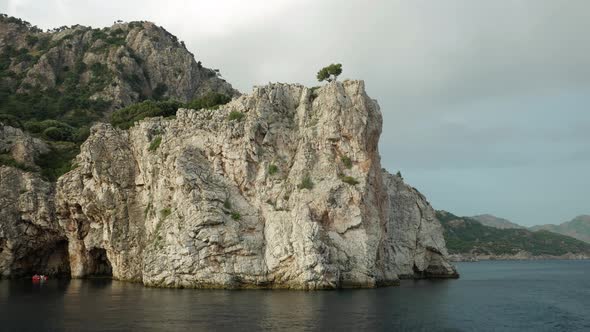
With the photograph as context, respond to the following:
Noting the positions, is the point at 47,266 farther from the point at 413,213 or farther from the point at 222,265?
the point at 413,213

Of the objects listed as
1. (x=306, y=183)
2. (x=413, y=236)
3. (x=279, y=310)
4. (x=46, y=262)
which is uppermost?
(x=306, y=183)

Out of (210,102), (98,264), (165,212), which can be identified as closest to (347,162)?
(165,212)

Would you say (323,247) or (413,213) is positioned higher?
(413,213)

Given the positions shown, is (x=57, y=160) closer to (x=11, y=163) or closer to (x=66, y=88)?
(x=11, y=163)

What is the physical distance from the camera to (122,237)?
236 ft

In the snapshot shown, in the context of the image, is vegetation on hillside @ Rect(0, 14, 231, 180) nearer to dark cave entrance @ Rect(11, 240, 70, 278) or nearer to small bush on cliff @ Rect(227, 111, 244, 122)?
dark cave entrance @ Rect(11, 240, 70, 278)

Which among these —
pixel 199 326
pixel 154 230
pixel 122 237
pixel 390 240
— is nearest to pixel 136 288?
pixel 154 230

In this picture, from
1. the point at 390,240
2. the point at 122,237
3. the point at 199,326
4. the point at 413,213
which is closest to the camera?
the point at 199,326

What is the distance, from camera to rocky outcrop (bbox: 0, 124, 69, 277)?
77062mm

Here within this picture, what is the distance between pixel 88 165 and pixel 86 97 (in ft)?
234

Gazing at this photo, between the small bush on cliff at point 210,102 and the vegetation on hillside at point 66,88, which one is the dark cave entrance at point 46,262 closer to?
the vegetation on hillside at point 66,88

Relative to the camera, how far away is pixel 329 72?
76.2 meters

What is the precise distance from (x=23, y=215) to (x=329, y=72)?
173 ft

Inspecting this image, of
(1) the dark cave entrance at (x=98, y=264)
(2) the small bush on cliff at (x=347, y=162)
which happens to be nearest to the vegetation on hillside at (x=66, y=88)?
(1) the dark cave entrance at (x=98, y=264)
